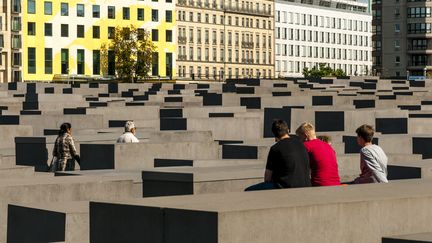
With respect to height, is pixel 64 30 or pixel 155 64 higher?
pixel 64 30

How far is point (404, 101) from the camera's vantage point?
139 ft

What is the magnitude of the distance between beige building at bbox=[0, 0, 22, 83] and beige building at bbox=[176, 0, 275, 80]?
23664 mm

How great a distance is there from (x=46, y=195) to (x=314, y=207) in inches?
216

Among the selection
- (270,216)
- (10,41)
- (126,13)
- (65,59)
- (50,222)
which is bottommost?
(50,222)

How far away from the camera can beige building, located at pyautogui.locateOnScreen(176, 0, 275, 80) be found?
495 feet

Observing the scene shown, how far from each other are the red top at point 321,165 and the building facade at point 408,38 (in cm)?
18307

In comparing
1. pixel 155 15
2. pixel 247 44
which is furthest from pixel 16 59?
pixel 247 44

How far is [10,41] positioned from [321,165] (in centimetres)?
11649

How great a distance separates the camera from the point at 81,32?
13662 centimetres

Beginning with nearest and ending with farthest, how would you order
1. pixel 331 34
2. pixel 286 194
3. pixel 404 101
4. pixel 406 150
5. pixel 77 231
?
pixel 286 194 → pixel 77 231 → pixel 406 150 → pixel 404 101 → pixel 331 34

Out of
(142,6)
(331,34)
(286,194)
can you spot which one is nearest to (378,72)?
(331,34)

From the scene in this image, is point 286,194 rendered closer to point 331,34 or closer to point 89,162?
point 89,162

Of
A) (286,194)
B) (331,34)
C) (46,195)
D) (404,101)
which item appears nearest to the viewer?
(286,194)

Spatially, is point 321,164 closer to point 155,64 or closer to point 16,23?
point 16,23
